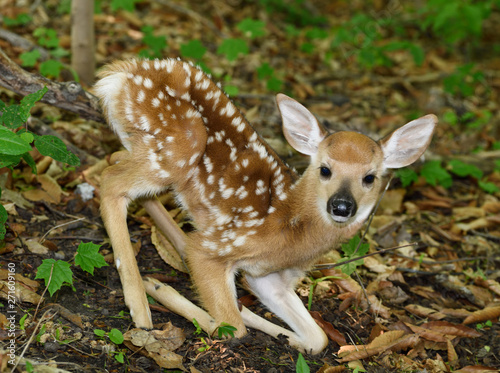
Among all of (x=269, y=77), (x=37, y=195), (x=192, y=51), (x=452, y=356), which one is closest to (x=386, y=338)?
(x=452, y=356)

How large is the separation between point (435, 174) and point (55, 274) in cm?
367

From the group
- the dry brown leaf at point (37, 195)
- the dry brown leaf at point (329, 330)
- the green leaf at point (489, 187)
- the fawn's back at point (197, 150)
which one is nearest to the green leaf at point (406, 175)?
the green leaf at point (489, 187)

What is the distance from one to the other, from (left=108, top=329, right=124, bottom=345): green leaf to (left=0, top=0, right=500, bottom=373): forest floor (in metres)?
0.05

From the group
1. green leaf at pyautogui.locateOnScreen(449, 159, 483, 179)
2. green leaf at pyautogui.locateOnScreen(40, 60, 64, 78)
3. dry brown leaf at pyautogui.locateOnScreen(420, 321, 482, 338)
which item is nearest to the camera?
dry brown leaf at pyautogui.locateOnScreen(420, 321, 482, 338)

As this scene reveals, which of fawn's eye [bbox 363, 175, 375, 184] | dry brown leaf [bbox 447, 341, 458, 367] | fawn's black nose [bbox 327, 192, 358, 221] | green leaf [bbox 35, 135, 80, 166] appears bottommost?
dry brown leaf [bbox 447, 341, 458, 367]

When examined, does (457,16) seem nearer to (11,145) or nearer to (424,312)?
(424,312)

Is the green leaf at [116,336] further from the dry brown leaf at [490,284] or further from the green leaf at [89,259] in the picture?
the dry brown leaf at [490,284]

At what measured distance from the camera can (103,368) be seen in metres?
2.75

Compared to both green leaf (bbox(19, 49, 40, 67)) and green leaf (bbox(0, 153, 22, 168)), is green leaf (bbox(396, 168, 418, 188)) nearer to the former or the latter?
green leaf (bbox(0, 153, 22, 168))

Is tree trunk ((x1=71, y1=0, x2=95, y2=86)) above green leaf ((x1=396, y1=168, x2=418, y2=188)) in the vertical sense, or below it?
above

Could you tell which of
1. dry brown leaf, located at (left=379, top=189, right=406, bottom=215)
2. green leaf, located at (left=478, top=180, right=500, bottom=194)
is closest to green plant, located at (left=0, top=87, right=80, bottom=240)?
dry brown leaf, located at (left=379, top=189, right=406, bottom=215)

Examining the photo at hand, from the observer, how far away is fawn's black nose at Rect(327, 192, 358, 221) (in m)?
3.15

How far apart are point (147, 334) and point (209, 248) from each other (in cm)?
70

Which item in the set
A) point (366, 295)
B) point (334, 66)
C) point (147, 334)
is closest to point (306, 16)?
point (334, 66)
